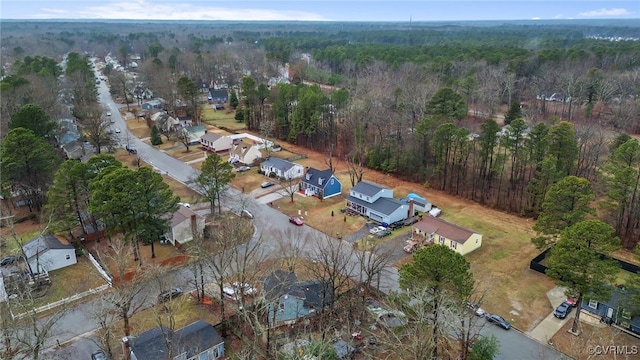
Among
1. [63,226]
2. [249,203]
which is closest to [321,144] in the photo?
[249,203]

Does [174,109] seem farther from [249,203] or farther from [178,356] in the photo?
[178,356]

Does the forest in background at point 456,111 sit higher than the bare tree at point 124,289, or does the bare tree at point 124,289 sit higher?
the forest in background at point 456,111

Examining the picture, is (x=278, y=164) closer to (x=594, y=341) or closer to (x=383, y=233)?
(x=383, y=233)

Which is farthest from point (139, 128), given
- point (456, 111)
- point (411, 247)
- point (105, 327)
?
point (105, 327)

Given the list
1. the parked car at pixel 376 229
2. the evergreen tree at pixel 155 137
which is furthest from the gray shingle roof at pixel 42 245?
the evergreen tree at pixel 155 137

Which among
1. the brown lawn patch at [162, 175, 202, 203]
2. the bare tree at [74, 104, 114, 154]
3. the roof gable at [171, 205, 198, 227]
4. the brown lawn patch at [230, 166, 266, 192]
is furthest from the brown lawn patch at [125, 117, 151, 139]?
the roof gable at [171, 205, 198, 227]

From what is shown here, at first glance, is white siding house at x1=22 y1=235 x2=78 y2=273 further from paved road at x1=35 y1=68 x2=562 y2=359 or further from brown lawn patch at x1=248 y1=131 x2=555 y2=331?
brown lawn patch at x1=248 y1=131 x2=555 y2=331

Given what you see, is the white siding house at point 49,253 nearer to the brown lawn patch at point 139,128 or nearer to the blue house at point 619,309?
the blue house at point 619,309
